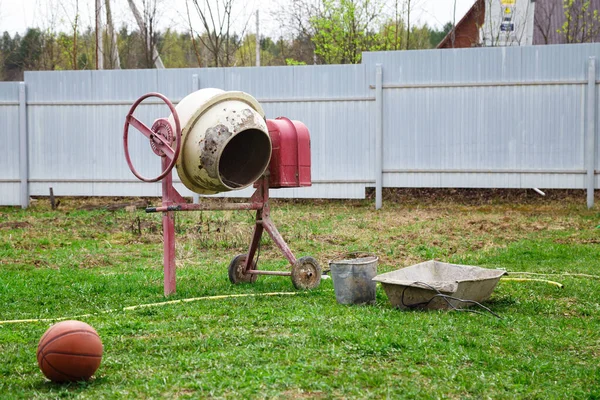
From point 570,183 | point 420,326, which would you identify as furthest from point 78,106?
point 420,326

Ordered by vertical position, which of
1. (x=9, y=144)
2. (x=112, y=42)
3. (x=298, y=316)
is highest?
(x=112, y=42)

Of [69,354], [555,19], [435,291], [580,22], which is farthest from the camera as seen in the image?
[555,19]

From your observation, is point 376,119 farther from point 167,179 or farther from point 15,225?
point 167,179

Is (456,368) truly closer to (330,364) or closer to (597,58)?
(330,364)

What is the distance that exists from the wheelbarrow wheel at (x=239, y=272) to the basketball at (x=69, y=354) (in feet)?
13.6

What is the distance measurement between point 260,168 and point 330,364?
394 centimetres

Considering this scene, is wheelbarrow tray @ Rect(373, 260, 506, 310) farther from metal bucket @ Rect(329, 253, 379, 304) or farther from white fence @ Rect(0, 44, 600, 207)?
white fence @ Rect(0, 44, 600, 207)

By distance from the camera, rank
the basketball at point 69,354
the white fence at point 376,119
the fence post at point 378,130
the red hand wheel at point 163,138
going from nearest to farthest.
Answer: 1. the basketball at point 69,354
2. the red hand wheel at point 163,138
3. the white fence at point 376,119
4. the fence post at point 378,130

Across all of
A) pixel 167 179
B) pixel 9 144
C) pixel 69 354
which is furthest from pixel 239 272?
pixel 9 144

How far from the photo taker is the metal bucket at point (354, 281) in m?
7.47

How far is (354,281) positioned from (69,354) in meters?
3.34

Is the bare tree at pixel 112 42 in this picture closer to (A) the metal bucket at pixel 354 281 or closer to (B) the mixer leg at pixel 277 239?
(B) the mixer leg at pixel 277 239

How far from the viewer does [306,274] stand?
8.64 m

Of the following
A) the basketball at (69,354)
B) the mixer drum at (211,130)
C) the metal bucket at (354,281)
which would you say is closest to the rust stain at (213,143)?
the mixer drum at (211,130)
